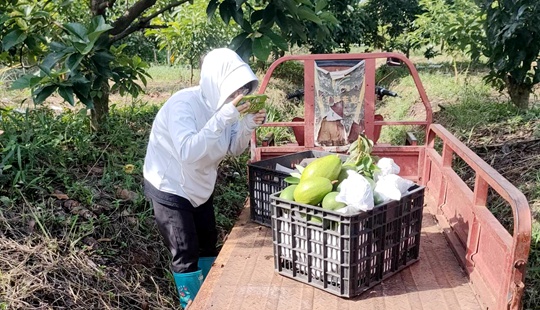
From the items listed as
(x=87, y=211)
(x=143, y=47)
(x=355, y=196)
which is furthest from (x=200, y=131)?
(x=143, y=47)

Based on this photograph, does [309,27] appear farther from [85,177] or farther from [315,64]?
[85,177]

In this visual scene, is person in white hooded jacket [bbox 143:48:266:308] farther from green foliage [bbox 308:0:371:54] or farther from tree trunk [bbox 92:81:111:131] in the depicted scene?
green foliage [bbox 308:0:371:54]

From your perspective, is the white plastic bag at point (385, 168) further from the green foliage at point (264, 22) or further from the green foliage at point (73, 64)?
the green foliage at point (73, 64)

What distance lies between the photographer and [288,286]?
2.14m

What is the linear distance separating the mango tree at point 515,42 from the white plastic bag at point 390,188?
3.67 meters

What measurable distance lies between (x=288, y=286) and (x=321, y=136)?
163cm

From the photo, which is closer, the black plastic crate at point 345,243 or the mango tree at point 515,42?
the black plastic crate at point 345,243

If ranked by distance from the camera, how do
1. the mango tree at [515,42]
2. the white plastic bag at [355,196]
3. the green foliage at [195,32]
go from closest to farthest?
the white plastic bag at [355,196] → the mango tree at [515,42] → the green foliage at [195,32]

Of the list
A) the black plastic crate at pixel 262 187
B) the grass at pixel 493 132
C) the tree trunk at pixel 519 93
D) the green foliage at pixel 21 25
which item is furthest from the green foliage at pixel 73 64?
the tree trunk at pixel 519 93

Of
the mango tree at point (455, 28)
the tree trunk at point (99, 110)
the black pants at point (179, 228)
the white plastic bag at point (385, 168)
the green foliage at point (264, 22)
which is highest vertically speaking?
the green foliage at point (264, 22)

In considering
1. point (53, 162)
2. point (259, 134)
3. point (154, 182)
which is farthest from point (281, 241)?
point (259, 134)

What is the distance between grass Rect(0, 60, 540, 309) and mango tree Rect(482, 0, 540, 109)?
889 mm

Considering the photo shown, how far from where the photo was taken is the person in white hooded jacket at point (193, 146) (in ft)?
7.61

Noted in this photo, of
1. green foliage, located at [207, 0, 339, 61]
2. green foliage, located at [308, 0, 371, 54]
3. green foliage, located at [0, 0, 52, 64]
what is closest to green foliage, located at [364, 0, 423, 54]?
green foliage, located at [308, 0, 371, 54]
